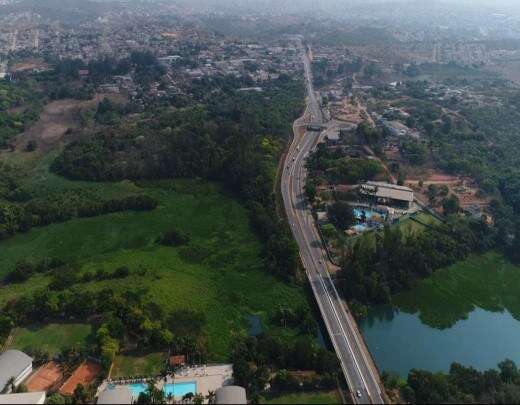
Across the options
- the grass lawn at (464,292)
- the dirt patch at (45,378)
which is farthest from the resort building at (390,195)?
the dirt patch at (45,378)

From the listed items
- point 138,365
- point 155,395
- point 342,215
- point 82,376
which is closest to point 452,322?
point 342,215

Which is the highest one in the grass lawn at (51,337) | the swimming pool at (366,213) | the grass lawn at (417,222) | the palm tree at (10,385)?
the swimming pool at (366,213)

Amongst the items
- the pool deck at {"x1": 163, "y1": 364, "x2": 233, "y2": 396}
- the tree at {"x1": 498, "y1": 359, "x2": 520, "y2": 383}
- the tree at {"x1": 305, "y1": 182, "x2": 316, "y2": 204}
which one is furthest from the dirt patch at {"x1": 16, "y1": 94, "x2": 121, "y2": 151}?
the tree at {"x1": 498, "y1": 359, "x2": 520, "y2": 383}

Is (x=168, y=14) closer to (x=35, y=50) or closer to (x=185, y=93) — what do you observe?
(x=35, y=50)

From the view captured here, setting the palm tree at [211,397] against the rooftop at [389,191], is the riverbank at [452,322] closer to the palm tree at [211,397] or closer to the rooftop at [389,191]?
the rooftop at [389,191]

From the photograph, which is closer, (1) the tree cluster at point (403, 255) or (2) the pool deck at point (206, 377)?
(2) the pool deck at point (206, 377)

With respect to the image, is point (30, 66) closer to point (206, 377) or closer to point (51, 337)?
point (51, 337)
